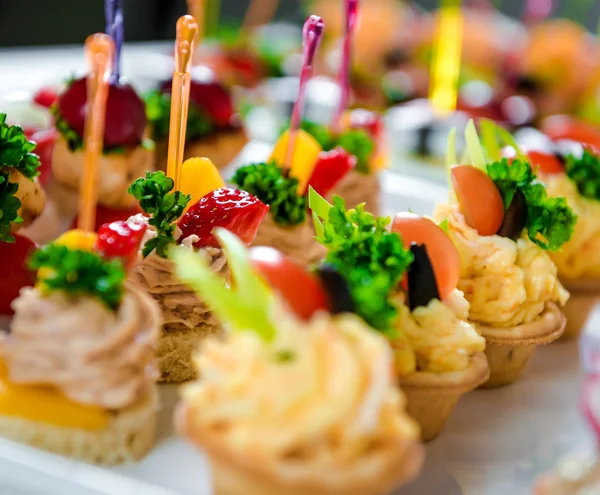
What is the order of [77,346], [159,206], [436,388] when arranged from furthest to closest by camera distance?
[159,206] → [436,388] → [77,346]

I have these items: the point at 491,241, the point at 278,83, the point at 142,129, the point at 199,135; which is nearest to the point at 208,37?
the point at 278,83

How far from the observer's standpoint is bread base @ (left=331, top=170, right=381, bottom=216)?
10.8ft

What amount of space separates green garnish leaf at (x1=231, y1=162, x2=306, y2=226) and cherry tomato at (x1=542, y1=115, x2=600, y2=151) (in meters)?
2.49

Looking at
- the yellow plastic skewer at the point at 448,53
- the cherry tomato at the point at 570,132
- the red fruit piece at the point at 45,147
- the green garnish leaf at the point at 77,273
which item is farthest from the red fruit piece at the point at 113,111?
the cherry tomato at the point at 570,132

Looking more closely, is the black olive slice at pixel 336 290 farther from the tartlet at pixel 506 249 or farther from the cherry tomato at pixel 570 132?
the cherry tomato at pixel 570 132

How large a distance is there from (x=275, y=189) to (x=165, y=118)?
44.3 inches

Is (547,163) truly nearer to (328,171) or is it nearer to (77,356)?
(328,171)

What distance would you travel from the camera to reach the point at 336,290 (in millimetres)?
1694

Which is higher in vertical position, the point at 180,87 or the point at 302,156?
A: the point at 180,87

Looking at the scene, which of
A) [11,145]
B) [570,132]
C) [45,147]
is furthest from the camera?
[570,132]

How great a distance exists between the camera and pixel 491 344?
2.38 metres

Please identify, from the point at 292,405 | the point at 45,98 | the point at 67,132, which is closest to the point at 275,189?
the point at 67,132

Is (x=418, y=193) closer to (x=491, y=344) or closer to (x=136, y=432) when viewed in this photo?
(x=491, y=344)

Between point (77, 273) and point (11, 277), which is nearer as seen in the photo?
point (77, 273)
